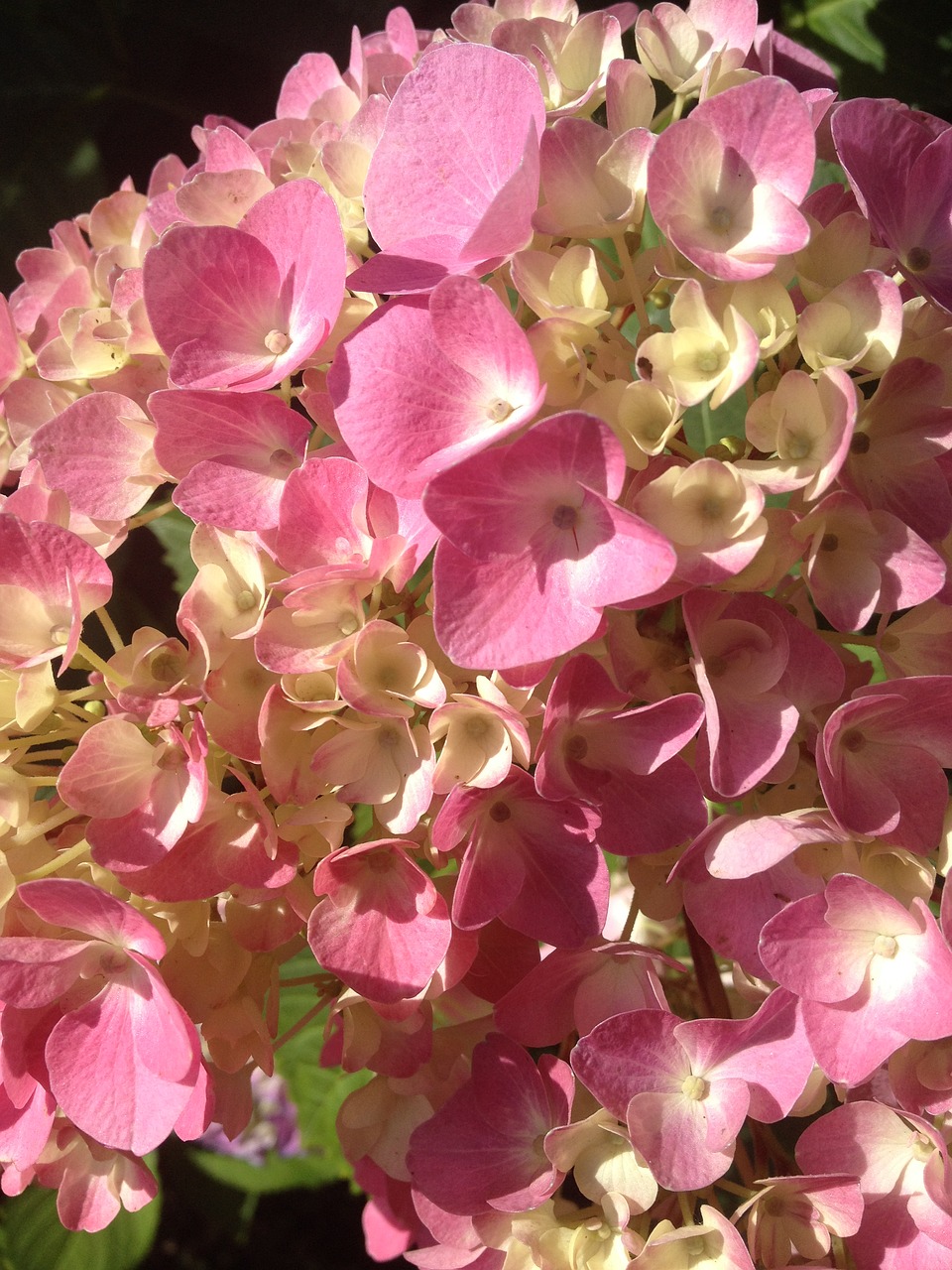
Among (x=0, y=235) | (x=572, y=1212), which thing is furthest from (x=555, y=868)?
(x=0, y=235)

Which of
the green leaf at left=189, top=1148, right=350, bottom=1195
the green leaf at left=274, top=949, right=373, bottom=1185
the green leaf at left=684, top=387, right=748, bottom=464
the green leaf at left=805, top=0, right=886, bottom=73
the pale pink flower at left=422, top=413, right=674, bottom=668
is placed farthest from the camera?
the green leaf at left=189, top=1148, right=350, bottom=1195

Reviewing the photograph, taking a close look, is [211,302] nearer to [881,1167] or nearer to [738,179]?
[738,179]

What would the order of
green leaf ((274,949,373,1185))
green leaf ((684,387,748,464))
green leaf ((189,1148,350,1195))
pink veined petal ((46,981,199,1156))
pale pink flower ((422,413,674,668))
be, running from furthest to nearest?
green leaf ((189,1148,350,1195)) → green leaf ((274,949,373,1185)) → green leaf ((684,387,748,464)) → pink veined petal ((46,981,199,1156)) → pale pink flower ((422,413,674,668))

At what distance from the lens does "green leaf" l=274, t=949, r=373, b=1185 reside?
130 cm

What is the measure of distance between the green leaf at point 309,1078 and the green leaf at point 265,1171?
0.32 ft

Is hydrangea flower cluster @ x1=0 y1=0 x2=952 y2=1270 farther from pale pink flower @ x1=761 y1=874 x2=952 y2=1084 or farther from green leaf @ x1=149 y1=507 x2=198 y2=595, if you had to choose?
green leaf @ x1=149 y1=507 x2=198 y2=595

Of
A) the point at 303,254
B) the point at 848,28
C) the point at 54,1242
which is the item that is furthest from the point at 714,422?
the point at 54,1242

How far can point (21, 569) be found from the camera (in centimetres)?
61

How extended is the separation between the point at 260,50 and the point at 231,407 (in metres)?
0.92

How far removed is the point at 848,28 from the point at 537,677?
0.95 m

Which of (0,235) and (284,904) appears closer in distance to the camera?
(284,904)

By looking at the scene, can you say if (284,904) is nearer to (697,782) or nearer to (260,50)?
(697,782)

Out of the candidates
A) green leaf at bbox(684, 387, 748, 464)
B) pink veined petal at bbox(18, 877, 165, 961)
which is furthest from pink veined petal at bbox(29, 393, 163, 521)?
green leaf at bbox(684, 387, 748, 464)

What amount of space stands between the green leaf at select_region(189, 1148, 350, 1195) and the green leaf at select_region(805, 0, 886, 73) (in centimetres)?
139
